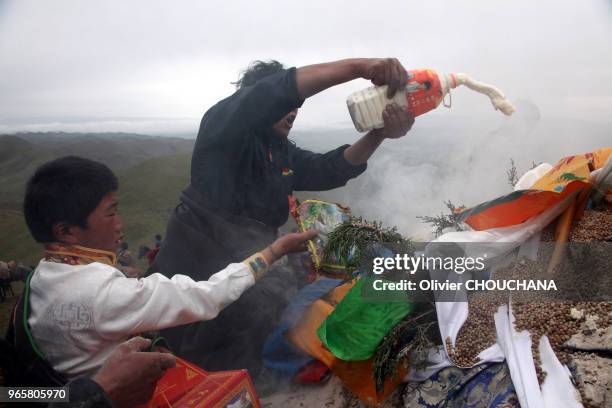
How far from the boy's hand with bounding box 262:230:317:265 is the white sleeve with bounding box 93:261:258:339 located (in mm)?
279

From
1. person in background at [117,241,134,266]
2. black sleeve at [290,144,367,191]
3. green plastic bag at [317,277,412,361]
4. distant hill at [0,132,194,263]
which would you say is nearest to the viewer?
green plastic bag at [317,277,412,361]

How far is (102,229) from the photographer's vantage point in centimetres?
168

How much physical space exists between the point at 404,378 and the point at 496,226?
85cm

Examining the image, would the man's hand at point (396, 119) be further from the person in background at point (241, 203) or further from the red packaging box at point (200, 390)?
the red packaging box at point (200, 390)

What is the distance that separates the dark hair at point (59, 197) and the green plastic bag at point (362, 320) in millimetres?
1190

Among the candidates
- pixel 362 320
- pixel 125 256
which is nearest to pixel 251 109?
pixel 362 320

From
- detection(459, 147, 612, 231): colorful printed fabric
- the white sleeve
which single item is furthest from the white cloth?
detection(459, 147, 612, 231): colorful printed fabric

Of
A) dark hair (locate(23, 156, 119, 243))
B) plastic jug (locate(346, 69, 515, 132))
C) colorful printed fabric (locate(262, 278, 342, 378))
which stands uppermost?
plastic jug (locate(346, 69, 515, 132))

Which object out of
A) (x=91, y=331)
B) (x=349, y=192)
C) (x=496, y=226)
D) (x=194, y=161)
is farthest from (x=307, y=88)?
(x=349, y=192)

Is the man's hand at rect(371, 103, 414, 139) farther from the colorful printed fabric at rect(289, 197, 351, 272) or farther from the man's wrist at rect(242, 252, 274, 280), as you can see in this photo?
the man's wrist at rect(242, 252, 274, 280)

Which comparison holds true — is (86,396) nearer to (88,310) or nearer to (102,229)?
(88,310)

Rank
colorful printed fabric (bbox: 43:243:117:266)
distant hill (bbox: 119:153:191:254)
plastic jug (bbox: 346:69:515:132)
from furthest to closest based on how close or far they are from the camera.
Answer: distant hill (bbox: 119:153:191:254) → plastic jug (bbox: 346:69:515:132) → colorful printed fabric (bbox: 43:243:117:266)

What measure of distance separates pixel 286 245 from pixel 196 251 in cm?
67

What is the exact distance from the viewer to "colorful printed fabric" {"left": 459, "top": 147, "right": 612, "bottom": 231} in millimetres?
1807
